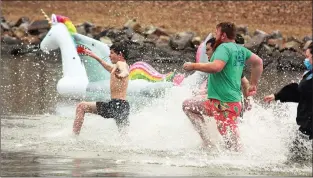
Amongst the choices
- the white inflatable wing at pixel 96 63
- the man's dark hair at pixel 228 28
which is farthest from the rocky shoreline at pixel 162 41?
the man's dark hair at pixel 228 28

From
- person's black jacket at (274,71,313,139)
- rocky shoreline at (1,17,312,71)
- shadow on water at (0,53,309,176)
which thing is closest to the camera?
shadow on water at (0,53,309,176)

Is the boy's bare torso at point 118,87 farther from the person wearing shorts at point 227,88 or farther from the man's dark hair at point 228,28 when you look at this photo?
the man's dark hair at point 228,28

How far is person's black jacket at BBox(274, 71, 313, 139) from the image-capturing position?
27.2ft

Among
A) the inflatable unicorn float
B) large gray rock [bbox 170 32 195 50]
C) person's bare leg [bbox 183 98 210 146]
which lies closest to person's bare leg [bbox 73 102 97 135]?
person's bare leg [bbox 183 98 210 146]

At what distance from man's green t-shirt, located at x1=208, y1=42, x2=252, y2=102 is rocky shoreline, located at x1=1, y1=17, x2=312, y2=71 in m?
11.2

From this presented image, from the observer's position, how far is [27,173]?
7.54m

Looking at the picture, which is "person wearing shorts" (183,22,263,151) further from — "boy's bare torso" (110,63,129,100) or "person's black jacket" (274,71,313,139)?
"boy's bare torso" (110,63,129,100)

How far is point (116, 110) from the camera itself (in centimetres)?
970

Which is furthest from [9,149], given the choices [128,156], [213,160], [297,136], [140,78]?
[140,78]

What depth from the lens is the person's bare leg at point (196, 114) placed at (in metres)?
9.02

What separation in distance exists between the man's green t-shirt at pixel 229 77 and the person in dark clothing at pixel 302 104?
458mm

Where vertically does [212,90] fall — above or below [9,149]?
above

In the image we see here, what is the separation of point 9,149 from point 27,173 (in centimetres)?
135

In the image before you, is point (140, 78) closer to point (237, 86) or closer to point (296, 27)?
point (237, 86)
